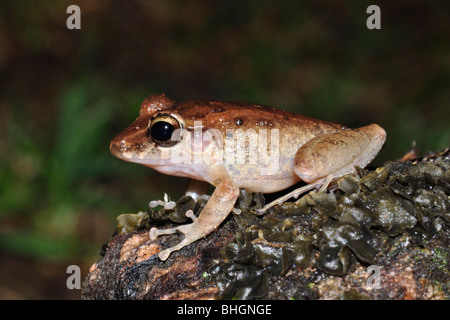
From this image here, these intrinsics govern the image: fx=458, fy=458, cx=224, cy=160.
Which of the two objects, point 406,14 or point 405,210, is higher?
point 406,14

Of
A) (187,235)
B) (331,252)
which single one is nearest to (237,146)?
(187,235)

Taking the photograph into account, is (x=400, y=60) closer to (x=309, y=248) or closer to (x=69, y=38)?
(x=69, y=38)

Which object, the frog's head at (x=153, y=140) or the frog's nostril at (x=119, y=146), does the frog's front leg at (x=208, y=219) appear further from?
the frog's nostril at (x=119, y=146)

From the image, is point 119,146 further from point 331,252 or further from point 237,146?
point 331,252

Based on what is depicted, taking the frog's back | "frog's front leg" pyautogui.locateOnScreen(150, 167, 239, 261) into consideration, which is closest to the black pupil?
the frog's back

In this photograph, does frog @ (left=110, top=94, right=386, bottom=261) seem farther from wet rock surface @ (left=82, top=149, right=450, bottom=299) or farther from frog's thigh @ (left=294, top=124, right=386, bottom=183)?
wet rock surface @ (left=82, top=149, right=450, bottom=299)

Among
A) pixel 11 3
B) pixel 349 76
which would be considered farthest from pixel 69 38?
pixel 349 76

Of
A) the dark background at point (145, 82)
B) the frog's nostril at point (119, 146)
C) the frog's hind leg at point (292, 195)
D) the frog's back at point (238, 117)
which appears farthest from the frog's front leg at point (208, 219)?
the dark background at point (145, 82)
